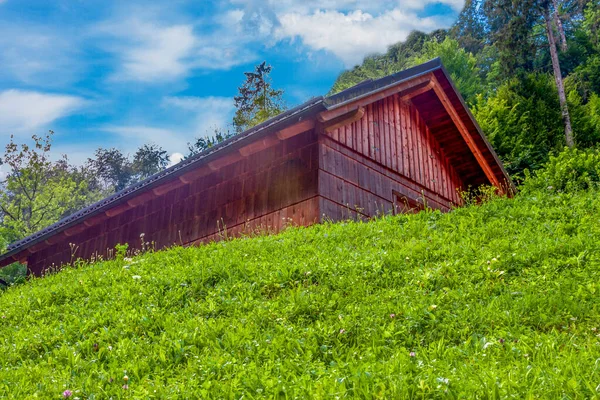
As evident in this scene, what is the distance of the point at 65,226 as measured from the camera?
55.2ft

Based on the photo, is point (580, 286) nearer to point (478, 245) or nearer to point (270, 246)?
point (478, 245)

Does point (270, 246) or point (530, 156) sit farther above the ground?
point (530, 156)

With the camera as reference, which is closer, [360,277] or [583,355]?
[583,355]

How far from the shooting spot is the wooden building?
39.2 ft

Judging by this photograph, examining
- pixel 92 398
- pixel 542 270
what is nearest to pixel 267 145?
pixel 542 270

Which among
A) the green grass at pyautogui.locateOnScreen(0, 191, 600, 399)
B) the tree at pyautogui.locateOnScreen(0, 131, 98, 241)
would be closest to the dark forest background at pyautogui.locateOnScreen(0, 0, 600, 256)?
the tree at pyautogui.locateOnScreen(0, 131, 98, 241)

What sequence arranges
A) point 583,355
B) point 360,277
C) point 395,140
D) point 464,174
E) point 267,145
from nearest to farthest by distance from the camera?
point 583,355 → point 360,277 → point 267,145 → point 395,140 → point 464,174

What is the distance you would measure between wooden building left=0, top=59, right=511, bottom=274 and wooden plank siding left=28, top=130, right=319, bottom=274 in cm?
3

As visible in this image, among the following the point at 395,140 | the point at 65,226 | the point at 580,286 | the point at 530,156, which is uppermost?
the point at 530,156

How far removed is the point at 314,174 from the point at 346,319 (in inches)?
259

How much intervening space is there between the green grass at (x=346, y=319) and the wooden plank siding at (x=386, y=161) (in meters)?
3.87

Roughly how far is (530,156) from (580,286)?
24.6 metres

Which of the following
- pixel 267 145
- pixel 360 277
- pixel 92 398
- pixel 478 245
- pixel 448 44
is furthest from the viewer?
pixel 448 44

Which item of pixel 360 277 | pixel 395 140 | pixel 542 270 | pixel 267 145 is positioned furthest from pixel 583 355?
pixel 395 140
